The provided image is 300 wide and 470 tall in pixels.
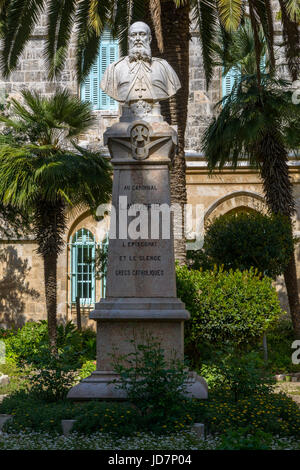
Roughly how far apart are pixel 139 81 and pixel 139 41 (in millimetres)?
492

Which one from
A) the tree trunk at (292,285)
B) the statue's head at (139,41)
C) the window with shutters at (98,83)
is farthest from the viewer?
the window with shutters at (98,83)

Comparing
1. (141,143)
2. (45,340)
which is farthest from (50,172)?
(141,143)

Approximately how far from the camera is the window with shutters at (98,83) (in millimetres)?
21734

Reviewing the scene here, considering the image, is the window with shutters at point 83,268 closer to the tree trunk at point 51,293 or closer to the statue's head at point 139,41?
the tree trunk at point 51,293

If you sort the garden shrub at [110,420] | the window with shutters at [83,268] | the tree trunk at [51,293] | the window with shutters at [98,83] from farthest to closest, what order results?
the window with shutters at [98,83] < the window with shutters at [83,268] < the tree trunk at [51,293] < the garden shrub at [110,420]

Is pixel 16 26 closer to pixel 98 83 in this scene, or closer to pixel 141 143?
pixel 141 143

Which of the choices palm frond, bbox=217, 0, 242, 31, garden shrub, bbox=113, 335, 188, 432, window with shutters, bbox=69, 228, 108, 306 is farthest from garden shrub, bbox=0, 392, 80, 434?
window with shutters, bbox=69, 228, 108, 306

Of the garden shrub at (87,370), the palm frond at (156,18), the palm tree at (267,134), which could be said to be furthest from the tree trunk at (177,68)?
the garden shrub at (87,370)

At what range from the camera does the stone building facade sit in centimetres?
2081

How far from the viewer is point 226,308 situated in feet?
38.9

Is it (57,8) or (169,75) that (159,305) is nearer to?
(169,75)

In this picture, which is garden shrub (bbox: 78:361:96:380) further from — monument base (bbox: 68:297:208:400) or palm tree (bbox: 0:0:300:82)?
palm tree (bbox: 0:0:300:82)

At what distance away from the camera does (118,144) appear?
27.3 feet

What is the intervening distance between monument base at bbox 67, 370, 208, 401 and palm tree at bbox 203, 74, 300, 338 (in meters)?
8.33
